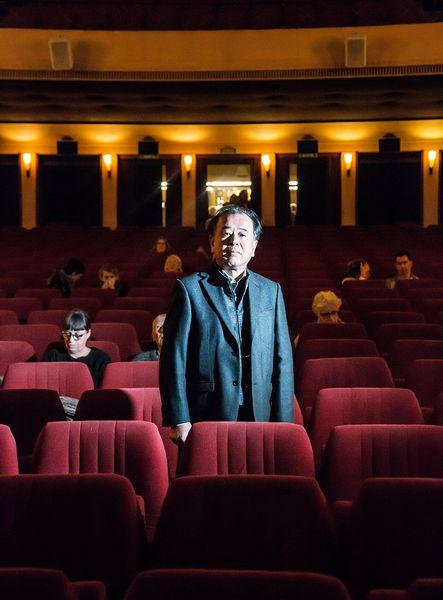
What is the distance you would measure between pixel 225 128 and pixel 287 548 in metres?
17.1

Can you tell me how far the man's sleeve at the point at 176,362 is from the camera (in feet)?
8.99

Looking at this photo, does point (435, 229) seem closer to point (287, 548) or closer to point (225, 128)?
point (225, 128)

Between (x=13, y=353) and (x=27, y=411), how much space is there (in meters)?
1.66

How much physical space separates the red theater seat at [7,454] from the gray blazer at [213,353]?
61 centimetres

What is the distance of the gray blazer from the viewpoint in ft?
9.07

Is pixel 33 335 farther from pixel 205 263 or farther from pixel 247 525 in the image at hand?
pixel 205 263

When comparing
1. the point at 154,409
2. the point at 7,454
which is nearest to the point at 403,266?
the point at 154,409

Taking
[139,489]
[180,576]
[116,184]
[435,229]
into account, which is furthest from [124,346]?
[116,184]

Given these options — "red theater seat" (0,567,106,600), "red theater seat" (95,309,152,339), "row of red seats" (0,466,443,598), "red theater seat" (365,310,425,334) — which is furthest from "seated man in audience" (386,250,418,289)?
"red theater seat" (0,567,106,600)

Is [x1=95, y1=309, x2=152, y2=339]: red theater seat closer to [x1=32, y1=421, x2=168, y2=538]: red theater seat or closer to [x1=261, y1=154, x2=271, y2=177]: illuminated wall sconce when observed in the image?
[x1=32, y1=421, x2=168, y2=538]: red theater seat

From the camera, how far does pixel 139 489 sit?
9.62 feet

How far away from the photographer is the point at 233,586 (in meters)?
1.61

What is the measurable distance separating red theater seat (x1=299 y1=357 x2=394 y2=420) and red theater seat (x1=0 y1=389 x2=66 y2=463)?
1.41 metres

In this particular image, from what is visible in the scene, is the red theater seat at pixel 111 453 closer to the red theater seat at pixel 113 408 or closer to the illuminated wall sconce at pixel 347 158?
the red theater seat at pixel 113 408
